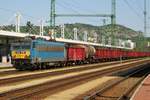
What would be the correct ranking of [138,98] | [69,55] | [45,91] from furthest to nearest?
[69,55]
[45,91]
[138,98]

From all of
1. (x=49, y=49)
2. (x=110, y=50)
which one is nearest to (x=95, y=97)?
(x=49, y=49)

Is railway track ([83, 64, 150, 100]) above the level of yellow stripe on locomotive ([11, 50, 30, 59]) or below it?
below

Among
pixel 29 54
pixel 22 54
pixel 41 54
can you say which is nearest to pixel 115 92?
pixel 29 54

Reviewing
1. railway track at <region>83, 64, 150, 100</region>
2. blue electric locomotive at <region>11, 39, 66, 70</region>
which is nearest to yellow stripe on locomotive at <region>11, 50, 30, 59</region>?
blue electric locomotive at <region>11, 39, 66, 70</region>

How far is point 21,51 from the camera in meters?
38.2

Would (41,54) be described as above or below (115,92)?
above

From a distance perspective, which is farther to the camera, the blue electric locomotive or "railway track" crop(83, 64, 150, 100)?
the blue electric locomotive

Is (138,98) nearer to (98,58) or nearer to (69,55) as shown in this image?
(69,55)

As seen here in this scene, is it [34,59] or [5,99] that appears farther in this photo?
[34,59]

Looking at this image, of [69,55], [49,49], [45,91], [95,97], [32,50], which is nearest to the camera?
[95,97]

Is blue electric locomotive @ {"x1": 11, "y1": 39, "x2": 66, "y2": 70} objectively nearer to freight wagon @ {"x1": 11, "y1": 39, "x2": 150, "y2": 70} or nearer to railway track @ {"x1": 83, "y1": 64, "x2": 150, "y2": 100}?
freight wagon @ {"x1": 11, "y1": 39, "x2": 150, "y2": 70}

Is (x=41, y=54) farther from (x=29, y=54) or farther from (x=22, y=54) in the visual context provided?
(x=22, y=54)

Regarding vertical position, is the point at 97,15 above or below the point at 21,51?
above

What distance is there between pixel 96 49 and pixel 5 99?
5459 centimetres
